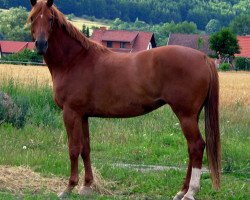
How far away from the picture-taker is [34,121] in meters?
15.4

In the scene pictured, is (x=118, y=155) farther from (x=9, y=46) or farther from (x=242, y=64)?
(x=242, y=64)

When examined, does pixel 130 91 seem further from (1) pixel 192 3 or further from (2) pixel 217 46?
(1) pixel 192 3

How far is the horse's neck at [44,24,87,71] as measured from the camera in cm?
901

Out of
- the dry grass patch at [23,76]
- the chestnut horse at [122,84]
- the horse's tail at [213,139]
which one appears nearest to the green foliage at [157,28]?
the dry grass patch at [23,76]

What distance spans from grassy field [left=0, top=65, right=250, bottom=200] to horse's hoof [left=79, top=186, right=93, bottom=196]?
14 centimetres

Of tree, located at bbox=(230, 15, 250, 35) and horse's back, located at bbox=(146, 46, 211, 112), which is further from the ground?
horse's back, located at bbox=(146, 46, 211, 112)

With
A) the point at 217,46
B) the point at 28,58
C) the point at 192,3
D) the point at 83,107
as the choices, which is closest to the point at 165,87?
the point at 83,107

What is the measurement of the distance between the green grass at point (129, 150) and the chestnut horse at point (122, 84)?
75 centimetres

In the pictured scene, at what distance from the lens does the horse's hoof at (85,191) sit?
29.0 ft

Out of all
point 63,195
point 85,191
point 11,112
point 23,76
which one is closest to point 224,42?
point 23,76

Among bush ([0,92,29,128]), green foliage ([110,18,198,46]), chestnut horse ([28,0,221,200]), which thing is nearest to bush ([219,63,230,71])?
green foliage ([110,18,198,46])

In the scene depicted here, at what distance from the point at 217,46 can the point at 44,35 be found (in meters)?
60.2

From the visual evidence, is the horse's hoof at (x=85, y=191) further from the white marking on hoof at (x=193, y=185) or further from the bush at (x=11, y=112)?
the bush at (x=11, y=112)

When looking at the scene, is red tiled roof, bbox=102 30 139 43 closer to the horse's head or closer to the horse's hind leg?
the horse's head
